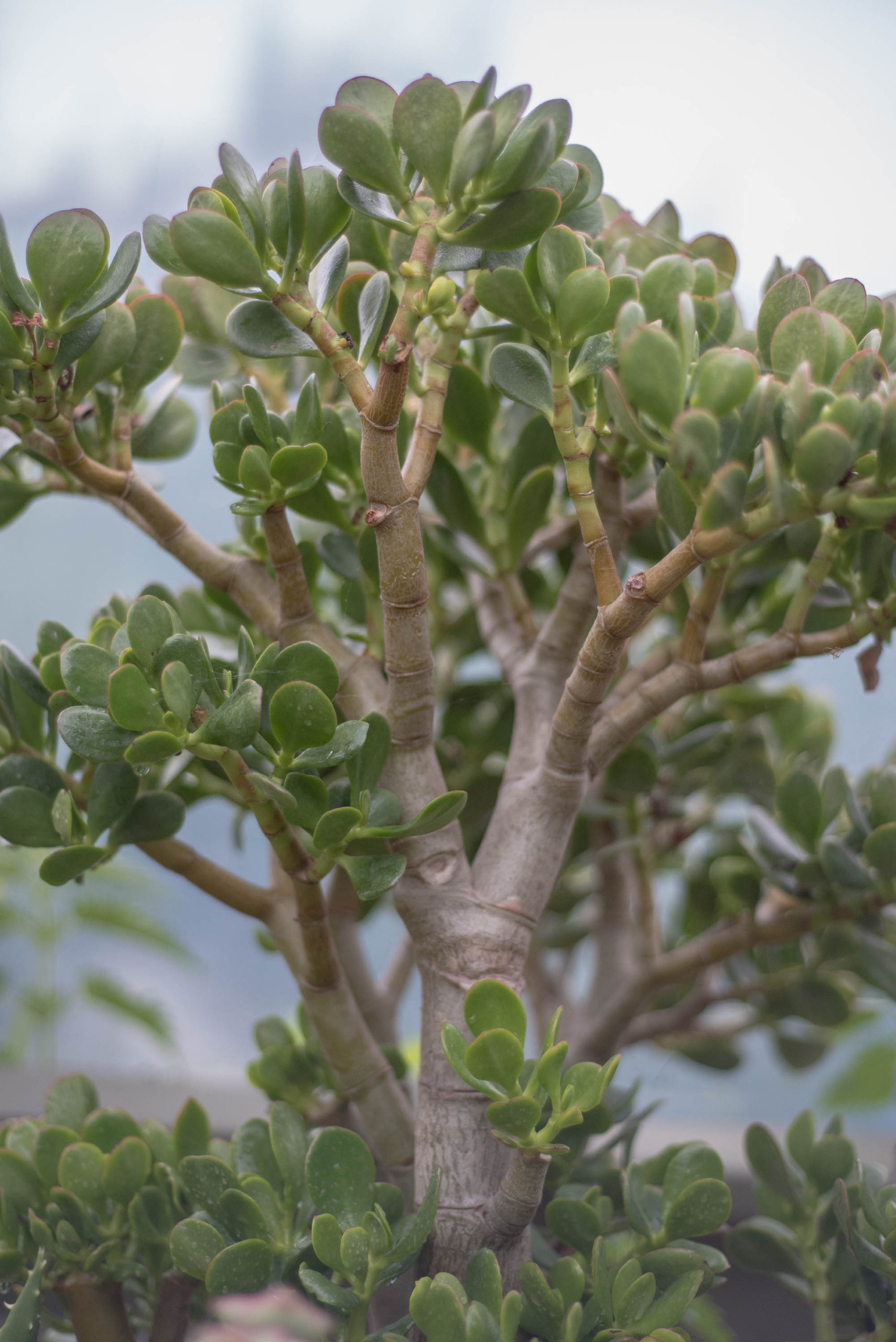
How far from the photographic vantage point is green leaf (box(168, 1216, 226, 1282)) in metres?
0.44

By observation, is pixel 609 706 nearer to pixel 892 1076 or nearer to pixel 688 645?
pixel 688 645

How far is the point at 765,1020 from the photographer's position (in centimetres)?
77

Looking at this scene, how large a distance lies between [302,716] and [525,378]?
17cm

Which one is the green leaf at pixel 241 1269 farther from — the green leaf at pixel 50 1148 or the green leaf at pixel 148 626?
the green leaf at pixel 148 626

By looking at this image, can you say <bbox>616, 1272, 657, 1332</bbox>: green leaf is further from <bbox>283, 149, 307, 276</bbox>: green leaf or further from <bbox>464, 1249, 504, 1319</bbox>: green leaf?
<bbox>283, 149, 307, 276</bbox>: green leaf

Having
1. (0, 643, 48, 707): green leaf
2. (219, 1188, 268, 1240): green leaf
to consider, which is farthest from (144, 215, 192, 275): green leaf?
(219, 1188, 268, 1240): green leaf

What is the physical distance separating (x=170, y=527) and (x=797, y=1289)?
527 millimetres

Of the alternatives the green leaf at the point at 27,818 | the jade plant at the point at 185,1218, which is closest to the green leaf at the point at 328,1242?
the jade plant at the point at 185,1218

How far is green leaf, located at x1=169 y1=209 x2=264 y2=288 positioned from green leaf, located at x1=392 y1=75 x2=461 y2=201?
75mm

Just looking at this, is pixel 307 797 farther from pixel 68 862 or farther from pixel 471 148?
pixel 471 148

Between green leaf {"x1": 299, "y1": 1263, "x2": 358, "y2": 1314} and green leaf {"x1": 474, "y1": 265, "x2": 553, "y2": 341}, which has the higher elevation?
green leaf {"x1": 474, "y1": 265, "x2": 553, "y2": 341}

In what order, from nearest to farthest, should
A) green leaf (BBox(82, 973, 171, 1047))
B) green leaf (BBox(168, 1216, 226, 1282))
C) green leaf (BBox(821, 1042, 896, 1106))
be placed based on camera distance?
green leaf (BBox(168, 1216, 226, 1282)), green leaf (BBox(821, 1042, 896, 1106)), green leaf (BBox(82, 973, 171, 1047))

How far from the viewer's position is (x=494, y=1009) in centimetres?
41

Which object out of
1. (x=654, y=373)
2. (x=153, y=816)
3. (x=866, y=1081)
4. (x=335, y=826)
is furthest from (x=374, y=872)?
(x=866, y=1081)
